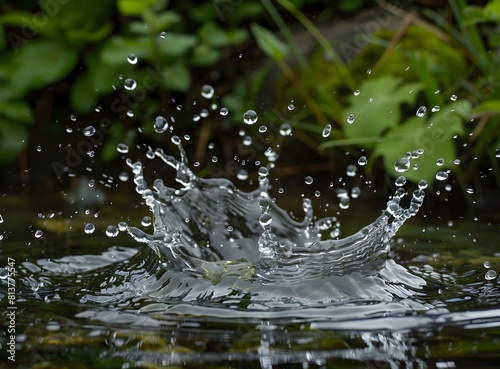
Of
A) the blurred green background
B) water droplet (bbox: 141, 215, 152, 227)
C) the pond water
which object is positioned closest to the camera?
the pond water

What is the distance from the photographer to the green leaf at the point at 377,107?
10.6 feet

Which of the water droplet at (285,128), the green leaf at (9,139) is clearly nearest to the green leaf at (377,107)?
the water droplet at (285,128)

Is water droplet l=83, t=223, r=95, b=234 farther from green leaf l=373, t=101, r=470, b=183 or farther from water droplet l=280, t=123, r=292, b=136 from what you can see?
green leaf l=373, t=101, r=470, b=183

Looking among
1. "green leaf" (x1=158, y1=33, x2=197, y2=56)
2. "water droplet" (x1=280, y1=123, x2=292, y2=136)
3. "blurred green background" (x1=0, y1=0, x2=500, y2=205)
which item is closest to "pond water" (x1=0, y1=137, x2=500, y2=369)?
"water droplet" (x1=280, y1=123, x2=292, y2=136)

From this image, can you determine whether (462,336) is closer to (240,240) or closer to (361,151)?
(240,240)

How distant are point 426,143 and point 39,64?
7.24 ft

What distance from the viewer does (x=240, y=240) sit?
2.59 metres

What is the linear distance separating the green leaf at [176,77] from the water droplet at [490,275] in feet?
7.54

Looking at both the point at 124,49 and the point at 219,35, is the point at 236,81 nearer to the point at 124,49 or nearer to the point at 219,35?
the point at 219,35

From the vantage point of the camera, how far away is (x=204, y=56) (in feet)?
14.0

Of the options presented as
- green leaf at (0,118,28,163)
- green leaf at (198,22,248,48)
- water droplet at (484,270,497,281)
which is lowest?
water droplet at (484,270,497,281)

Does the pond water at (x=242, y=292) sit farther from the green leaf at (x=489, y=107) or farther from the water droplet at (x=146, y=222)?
the green leaf at (x=489, y=107)

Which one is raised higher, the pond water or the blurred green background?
the blurred green background

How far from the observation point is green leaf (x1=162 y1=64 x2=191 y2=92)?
411 centimetres
